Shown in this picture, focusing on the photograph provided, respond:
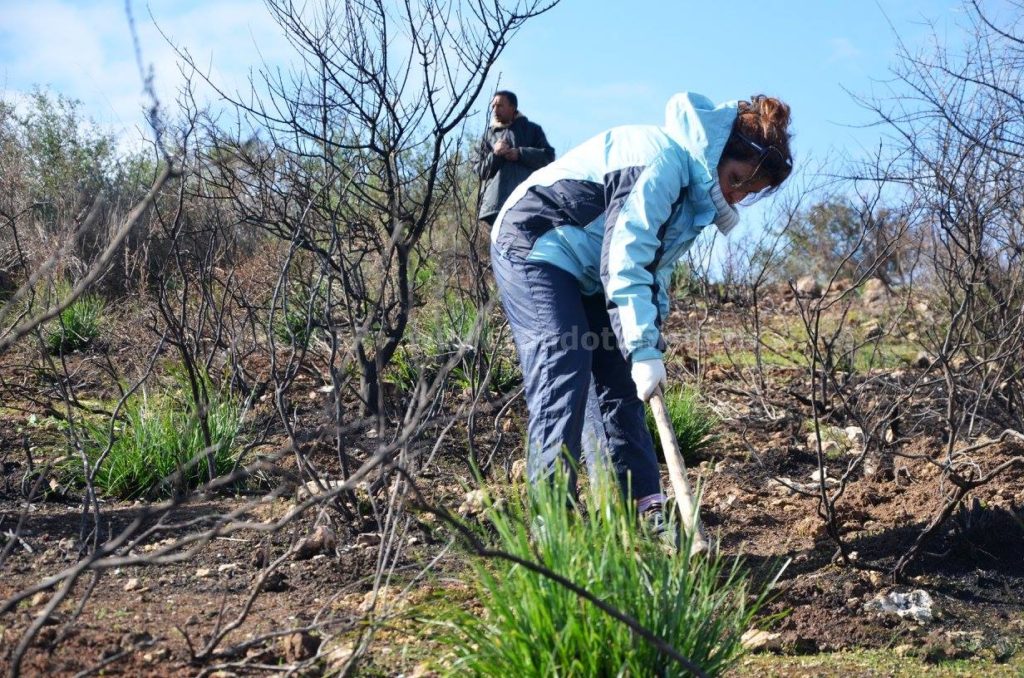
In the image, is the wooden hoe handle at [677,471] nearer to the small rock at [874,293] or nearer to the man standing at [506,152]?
the man standing at [506,152]

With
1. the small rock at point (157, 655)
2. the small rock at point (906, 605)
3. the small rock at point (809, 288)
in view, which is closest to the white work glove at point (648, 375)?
the small rock at point (906, 605)

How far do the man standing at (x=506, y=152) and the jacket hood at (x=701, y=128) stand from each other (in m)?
3.01

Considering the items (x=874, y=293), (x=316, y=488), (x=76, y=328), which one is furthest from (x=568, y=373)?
(x=874, y=293)

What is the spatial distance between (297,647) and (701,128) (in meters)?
1.92

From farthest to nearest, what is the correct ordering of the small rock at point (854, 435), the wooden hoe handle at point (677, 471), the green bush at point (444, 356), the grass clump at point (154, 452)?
the green bush at point (444, 356) < the small rock at point (854, 435) < the grass clump at point (154, 452) < the wooden hoe handle at point (677, 471)

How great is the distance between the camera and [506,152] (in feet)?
21.1

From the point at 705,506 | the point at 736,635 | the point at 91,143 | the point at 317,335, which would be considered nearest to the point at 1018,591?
the point at 705,506

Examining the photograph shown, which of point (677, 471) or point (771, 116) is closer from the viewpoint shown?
point (677, 471)

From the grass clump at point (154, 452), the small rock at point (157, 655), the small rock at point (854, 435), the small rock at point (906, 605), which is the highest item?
the grass clump at point (154, 452)

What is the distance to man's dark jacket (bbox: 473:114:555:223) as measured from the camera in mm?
6473

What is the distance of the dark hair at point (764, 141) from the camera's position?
333cm

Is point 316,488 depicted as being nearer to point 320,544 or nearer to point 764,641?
point 320,544

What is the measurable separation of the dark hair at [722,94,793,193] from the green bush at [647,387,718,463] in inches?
78.5

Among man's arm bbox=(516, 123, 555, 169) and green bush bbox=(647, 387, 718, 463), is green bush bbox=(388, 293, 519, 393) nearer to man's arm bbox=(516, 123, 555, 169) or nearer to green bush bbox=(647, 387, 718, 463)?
man's arm bbox=(516, 123, 555, 169)
